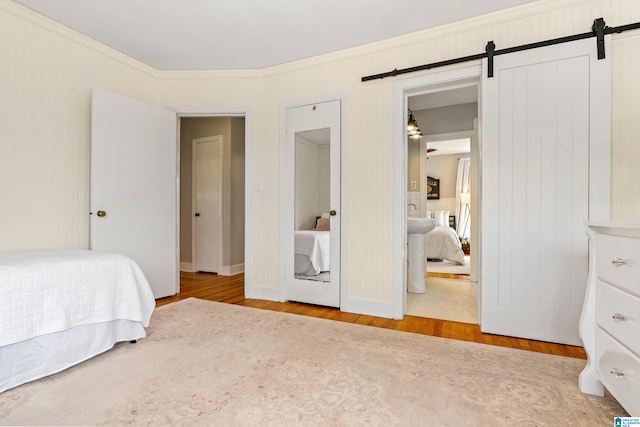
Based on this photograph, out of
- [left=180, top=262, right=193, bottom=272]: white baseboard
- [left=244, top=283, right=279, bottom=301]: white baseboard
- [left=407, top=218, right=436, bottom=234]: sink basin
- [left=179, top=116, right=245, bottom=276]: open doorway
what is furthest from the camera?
[left=180, top=262, right=193, bottom=272]: white baseboard

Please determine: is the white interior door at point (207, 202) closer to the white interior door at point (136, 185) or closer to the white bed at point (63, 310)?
the white interior door at point (136, 185)

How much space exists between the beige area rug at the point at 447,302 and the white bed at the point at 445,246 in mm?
1414

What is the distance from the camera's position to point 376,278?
2.85 meters

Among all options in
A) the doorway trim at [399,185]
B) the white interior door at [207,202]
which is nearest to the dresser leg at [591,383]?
the doorway trim at [399,185]

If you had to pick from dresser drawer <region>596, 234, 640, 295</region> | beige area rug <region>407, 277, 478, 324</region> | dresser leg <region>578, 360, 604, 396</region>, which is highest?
dresser drawer <region>596, 234, 640, 295</region>

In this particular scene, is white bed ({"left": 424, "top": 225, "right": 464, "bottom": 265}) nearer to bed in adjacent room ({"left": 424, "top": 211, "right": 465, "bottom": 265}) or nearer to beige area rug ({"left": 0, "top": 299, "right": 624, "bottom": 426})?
bed in adjacent room ({"left": 424, "top": 211, "right": 465, "bottom": 265})

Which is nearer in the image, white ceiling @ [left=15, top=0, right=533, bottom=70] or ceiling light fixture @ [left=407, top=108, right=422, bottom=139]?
white ceiling @ [left=15, top=0, right=533, bottom=70]

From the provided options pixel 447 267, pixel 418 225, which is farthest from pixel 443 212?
pixel 418 225

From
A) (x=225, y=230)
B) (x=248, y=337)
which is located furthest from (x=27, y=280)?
(x=225, y=230)

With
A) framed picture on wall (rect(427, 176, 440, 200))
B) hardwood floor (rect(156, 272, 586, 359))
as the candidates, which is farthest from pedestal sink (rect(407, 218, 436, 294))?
framed picture on wall (rect(427, 176, 440, 200))

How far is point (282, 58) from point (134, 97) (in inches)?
64.4

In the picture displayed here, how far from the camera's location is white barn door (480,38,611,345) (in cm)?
212

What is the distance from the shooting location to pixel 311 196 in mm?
3170

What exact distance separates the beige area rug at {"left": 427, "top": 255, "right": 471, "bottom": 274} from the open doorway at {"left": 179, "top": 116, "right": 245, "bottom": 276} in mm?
3180
